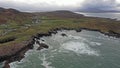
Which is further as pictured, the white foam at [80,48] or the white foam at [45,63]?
the white foam at [80,48]

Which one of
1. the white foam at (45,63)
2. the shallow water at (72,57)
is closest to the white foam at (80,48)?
the shallow water at (72,57)

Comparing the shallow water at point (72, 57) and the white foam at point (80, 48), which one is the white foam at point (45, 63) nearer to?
the shallow water at point (72, 57)

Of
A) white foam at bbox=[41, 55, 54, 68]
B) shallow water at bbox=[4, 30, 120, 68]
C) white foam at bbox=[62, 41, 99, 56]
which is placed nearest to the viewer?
white foam at bbox=[41, 55, 54, 68]

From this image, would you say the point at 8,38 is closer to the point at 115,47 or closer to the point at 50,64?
the point at 50,64

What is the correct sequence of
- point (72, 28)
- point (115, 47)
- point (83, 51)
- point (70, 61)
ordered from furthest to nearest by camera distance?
1. point (72, 28)
2. point (115, 47)
3. point (83, 51)
4. point (70, 61)

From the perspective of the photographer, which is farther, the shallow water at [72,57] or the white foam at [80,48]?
the white foam at [80,48]

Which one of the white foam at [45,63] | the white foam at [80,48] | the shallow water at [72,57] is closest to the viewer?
the white foam at [45,63]

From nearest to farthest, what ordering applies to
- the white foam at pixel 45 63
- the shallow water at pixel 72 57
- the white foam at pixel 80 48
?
1. the white foam at pixel 45 63
2. the shallow water at pixel 72 57
3. the white foam at pixel 80 48

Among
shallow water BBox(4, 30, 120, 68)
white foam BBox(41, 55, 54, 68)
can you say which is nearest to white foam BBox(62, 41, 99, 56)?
shallow water BBox(4, 30, 120, 68)

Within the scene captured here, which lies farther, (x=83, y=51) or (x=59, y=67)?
(x=83, y=51)

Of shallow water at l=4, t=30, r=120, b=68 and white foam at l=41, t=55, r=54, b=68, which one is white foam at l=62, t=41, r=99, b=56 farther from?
white foam at l=41, t=55, r=54, b=68

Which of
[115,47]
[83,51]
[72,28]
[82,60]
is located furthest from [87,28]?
[82,60]
